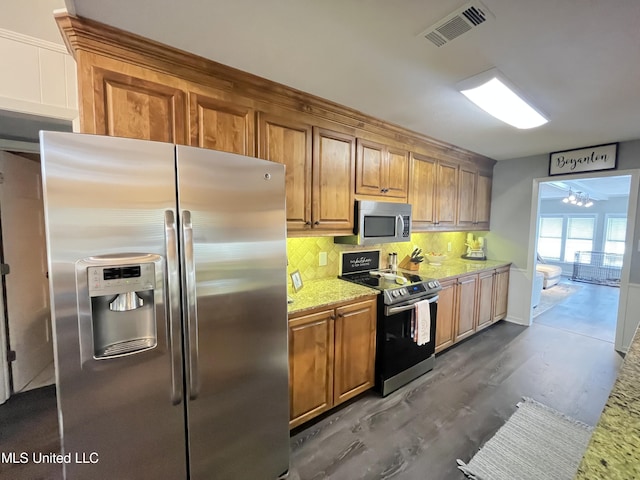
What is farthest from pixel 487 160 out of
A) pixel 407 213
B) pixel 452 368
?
pixel 452 368

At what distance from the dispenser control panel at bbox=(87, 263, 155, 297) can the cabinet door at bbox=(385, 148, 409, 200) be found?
2235mm

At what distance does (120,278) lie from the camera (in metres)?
1.07

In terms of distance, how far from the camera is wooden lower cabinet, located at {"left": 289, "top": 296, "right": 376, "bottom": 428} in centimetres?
188

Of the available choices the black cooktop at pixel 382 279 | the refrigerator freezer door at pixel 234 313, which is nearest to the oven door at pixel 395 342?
the black cooktop at pixel 382 279

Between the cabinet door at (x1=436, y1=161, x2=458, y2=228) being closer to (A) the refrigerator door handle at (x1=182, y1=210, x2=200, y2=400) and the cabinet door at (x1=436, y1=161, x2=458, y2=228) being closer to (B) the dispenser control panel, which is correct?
(A) the refrigerator door handle at (x1=182, y1=210, x2=200, y2=400)

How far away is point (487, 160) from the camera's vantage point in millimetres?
4043

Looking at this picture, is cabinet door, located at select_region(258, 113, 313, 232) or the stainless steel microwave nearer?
cabinet door, located at select_region(258, 113, 313, 232)

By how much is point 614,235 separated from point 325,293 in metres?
9.66

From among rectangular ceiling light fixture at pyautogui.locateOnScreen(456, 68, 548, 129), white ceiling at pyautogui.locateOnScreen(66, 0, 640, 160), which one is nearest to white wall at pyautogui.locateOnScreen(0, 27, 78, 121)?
white ceiling at pyautogui.locateOnScreen(66, 0, 640, 160)

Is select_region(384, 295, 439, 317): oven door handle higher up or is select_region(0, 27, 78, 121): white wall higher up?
select_region(0, 27, 78, 121): white wall

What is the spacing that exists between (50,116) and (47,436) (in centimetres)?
223

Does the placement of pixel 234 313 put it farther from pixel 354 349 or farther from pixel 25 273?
pixel 25 273

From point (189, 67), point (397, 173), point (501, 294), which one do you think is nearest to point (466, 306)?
point (501, 294)

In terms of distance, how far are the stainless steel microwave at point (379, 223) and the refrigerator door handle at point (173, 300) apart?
167 cm
